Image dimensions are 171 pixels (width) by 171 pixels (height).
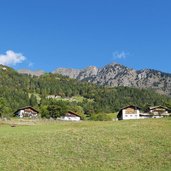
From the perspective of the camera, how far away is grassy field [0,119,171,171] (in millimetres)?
37750

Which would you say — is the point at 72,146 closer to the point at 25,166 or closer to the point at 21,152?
the point at 21,152

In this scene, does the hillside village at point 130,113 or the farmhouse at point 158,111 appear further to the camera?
the farmhouse at point 158,111

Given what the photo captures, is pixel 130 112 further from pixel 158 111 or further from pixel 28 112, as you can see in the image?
pixel 28 112

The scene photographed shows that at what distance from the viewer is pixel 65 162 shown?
39.1m

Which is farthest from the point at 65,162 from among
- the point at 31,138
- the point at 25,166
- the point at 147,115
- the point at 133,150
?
the point at 147,115

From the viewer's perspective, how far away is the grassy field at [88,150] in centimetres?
3775

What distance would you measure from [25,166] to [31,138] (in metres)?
13.2

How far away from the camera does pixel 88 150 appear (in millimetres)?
43562

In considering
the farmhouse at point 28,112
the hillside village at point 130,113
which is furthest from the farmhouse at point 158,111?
the farmhouse at point 28,112

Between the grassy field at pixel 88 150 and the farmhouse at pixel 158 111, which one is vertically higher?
the farmhouse at pixel 158 111

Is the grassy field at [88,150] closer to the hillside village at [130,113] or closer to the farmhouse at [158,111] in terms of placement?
the hillside village at [130,113]

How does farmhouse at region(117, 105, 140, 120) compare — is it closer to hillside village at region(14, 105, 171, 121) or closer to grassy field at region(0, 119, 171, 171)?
hillside village at region(14, 105, 171, 121)

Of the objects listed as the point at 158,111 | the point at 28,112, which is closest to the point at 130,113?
the point at 158,111

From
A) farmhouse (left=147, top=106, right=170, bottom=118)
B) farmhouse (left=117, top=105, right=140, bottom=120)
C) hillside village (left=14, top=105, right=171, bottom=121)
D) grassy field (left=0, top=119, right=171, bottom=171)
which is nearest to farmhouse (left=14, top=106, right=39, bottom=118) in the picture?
hillside village (left=14, top=105, right=171, bottom=121)
